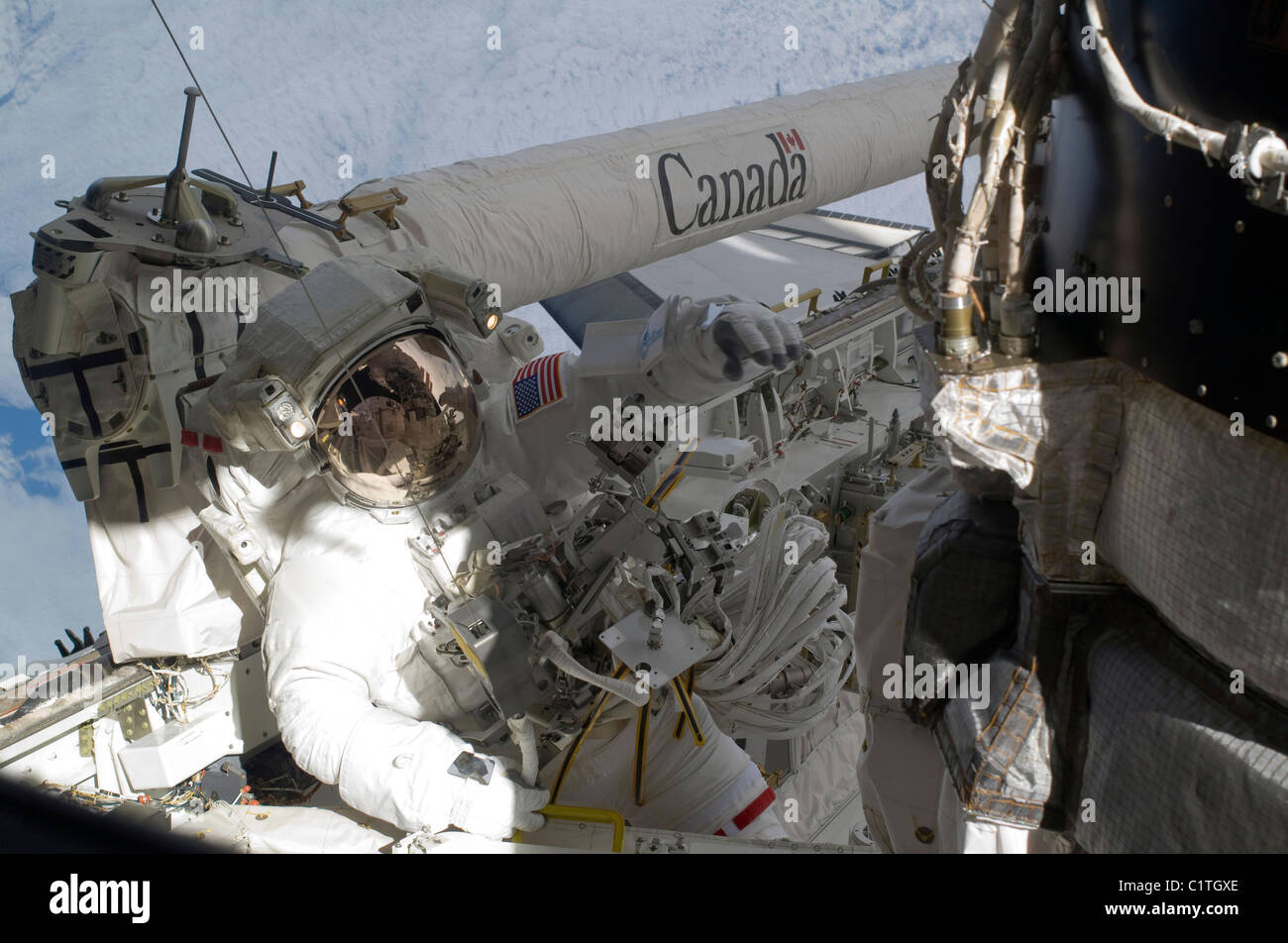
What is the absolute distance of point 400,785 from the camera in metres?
2.92

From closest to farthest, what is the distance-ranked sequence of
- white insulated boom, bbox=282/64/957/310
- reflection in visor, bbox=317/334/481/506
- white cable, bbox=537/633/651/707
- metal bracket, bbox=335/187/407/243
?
white cable, bbox=537/633/651/707 < reflection in visor, bbox=317/334/481/506 < metal bracket, bbox=335/187/407/243 < white insulated boom, bbox=282/64/957/310

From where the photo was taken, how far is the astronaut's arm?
9.58 feet

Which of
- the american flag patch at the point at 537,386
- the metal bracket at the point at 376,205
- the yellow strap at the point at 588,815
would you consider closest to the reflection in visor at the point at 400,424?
the american flag patch at the point at 537,386

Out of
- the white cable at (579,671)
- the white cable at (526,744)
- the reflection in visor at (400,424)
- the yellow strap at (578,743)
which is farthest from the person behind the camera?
the yellow strap at (578,743)

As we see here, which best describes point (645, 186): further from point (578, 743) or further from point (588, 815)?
point (588, 815)

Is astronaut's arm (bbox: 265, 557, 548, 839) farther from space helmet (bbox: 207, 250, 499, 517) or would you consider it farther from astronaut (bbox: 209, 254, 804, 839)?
space helmet (bbox: 207, 250, 499, 517)

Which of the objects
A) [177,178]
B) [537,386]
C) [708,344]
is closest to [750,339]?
[708,344]

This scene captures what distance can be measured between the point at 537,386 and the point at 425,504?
563mm

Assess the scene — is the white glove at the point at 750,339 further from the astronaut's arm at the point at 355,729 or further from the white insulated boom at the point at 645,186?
the white insulated boom at the point at 645,186

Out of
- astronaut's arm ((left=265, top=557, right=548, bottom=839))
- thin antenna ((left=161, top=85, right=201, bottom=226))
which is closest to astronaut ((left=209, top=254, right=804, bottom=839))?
astronaut's arm ((left=265, top=557, right=548, bottom=839))

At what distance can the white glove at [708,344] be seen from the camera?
310 centimetres

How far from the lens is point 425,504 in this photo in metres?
3.36
